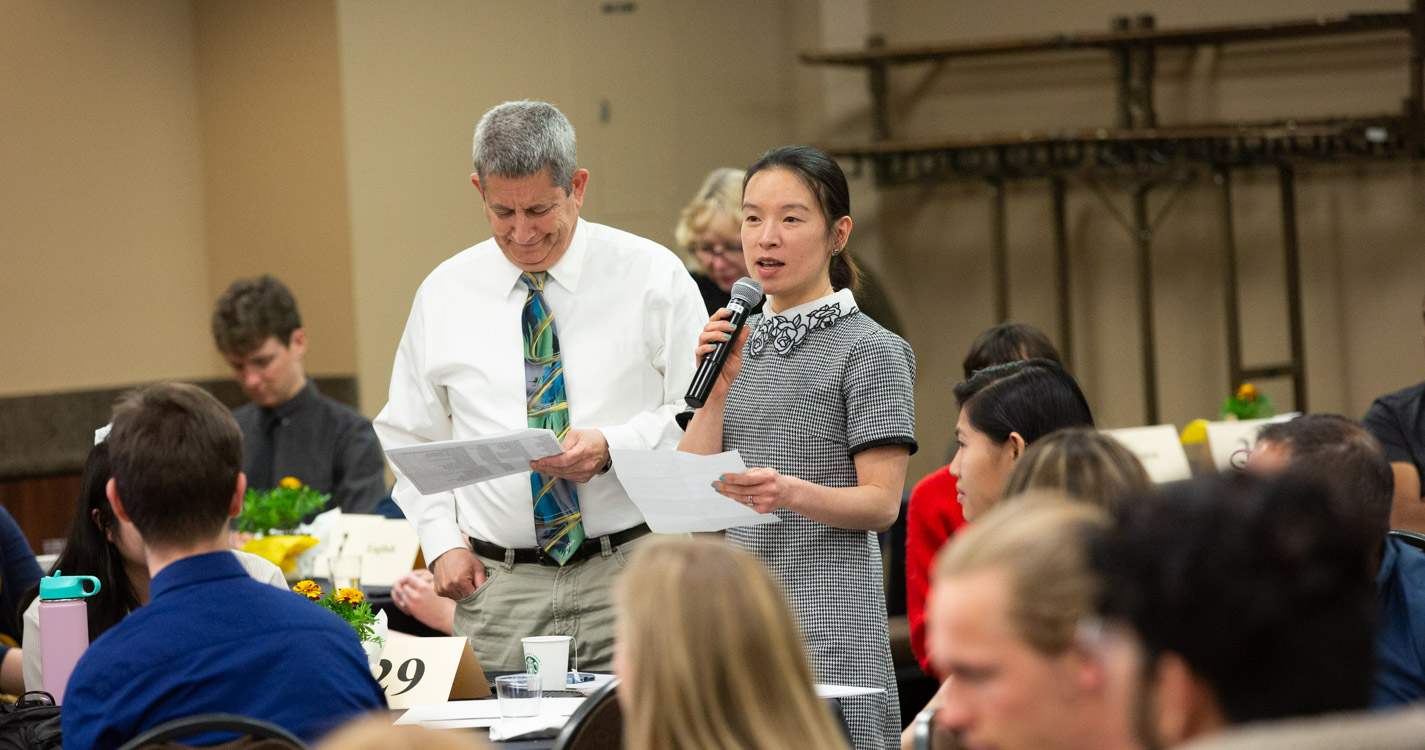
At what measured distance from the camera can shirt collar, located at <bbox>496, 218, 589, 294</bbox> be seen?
2.51 metres

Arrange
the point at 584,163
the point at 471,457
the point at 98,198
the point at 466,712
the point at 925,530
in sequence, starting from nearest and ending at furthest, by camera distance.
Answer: the point at 466,712
the point at 471,457
the point at 925,530
the point at 98,198
the point at 584,163

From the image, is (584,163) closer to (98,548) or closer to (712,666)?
(98,548)

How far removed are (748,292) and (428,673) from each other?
0.78 meters

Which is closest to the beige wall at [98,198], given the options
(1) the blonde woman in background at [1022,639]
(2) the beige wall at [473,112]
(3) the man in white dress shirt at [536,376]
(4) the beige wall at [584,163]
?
(4) the beige wall at [584,163]

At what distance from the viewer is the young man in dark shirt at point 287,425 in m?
4.10

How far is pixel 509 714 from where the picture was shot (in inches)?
73.4

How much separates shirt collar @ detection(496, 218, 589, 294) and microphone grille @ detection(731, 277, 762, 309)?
427mm

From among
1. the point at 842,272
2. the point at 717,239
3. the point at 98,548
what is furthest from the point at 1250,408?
the point at 98,548

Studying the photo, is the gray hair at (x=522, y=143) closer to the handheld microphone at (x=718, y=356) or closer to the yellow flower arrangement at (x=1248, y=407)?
the handheld microphone at (x=718, y=356)

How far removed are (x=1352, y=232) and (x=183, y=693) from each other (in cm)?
575

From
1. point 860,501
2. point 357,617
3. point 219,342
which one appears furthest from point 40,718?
point 219,342

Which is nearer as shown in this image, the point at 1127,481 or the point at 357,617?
the point at 1127,481

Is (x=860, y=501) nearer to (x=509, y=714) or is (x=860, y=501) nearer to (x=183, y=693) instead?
(x=509, y=714)

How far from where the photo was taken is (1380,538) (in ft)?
5.99
